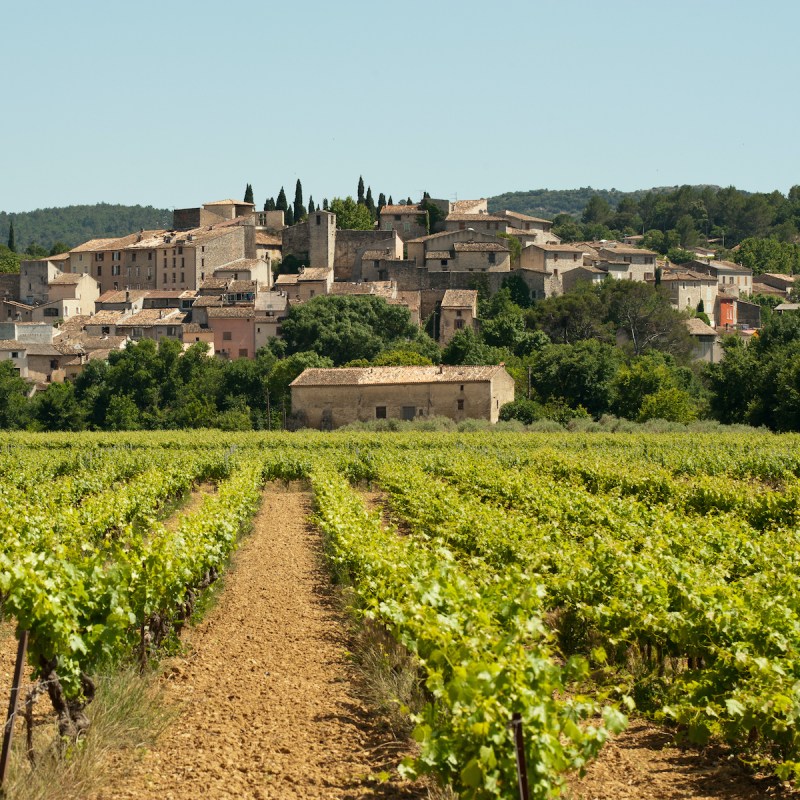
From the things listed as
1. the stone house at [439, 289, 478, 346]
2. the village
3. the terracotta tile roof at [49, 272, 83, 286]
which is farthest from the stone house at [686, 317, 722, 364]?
the terracotta tile roof at [49, 272, 83, 286]

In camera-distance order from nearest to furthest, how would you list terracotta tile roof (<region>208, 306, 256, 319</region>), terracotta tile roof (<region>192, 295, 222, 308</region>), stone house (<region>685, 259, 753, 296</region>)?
terracotta tile roof (<region>208, 306, 256, 319</region>) → terracotta tile roof (<region>192, 295, 222, 308</region>) → stone house (<region>685, 259, 753, 296</region>)

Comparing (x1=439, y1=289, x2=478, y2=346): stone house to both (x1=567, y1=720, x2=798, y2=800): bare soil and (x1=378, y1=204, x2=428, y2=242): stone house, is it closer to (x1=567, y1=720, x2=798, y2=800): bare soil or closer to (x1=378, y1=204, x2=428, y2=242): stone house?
(x1=378, y1=204, x2=428, y2=242): stone house

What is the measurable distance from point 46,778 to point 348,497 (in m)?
12.5

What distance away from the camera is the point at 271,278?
84125mm

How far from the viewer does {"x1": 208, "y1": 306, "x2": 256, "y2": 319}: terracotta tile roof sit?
73.8m

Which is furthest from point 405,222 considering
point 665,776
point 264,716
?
point 665,776

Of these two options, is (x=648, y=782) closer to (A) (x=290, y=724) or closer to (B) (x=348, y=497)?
(A) (x=290, y=724)

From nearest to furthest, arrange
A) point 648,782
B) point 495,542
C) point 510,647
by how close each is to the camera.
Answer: point 510,647
point 648,782
point 495,542

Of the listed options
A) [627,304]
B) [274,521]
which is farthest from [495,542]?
[627,304]

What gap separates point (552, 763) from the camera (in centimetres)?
538

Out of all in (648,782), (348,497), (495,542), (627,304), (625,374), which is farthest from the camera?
(627,304)

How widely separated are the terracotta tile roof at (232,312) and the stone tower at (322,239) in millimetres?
10395

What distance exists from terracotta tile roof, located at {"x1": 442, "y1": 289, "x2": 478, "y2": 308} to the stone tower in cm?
1211

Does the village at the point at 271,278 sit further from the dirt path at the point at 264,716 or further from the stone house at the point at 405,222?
the dirt path at the point at 264,716
